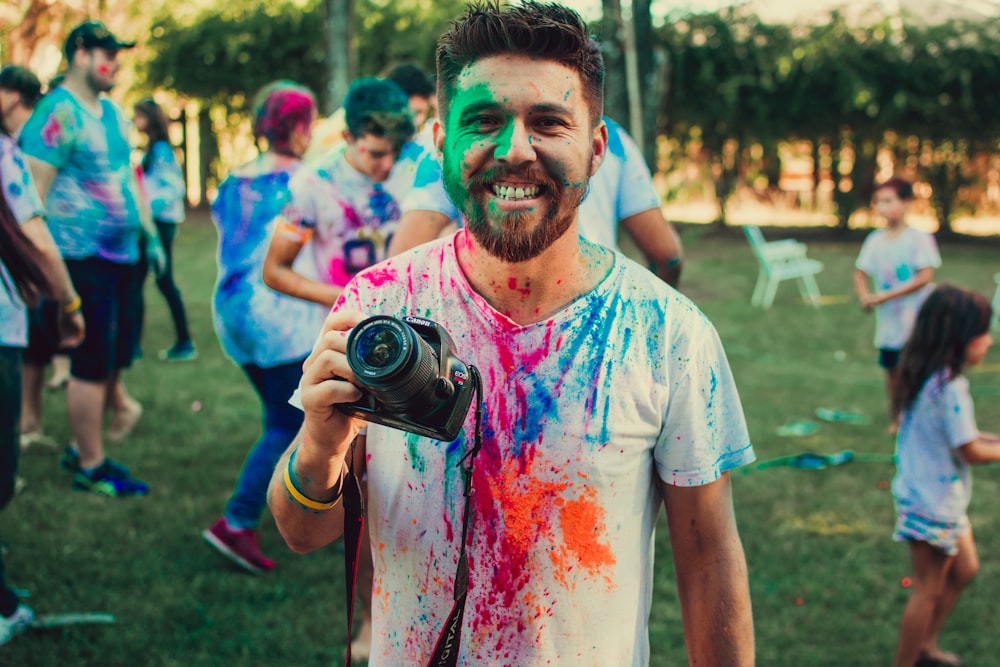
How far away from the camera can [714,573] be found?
169 centimetres

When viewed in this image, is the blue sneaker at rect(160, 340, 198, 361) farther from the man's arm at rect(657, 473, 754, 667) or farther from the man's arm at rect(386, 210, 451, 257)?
the man's arm at rect(657, 473, 754, 667)

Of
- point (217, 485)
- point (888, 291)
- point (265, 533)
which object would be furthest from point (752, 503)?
point (217, 485)

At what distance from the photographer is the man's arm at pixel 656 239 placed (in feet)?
11.6

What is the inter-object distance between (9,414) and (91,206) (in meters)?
1.98

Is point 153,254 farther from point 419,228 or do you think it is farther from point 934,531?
point 934,531

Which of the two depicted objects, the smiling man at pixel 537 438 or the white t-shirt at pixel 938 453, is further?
the white t-shirt at pixel 938 453

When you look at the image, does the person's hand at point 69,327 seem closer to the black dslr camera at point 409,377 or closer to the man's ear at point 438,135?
the man's ear at point 438,135

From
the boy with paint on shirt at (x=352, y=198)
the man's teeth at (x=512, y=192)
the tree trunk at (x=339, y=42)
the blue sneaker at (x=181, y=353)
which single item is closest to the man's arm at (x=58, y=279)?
the boy with paint on shirt at (x=352, y=198)

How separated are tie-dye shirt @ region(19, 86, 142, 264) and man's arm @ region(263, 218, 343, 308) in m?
1.77

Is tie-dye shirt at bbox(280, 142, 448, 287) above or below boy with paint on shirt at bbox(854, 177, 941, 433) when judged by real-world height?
above

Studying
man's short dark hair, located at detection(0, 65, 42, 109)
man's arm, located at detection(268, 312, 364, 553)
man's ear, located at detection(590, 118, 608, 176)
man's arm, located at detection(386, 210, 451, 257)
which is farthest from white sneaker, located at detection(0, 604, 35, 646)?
man's short dark hair, located at detection(0, 65, 42, 109)

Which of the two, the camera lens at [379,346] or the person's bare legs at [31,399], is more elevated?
the camera lens at [379,346]

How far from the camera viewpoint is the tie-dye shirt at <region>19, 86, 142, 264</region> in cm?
474

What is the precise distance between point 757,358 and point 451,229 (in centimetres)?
654
